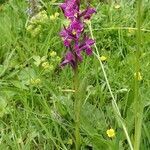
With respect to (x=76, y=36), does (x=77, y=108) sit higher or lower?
lower

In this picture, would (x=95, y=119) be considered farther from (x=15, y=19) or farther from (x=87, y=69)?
(x=15, y=19)

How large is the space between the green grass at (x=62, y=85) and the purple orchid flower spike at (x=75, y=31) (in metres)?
0.12

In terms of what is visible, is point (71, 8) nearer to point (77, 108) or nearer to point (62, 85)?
point (77, 108)

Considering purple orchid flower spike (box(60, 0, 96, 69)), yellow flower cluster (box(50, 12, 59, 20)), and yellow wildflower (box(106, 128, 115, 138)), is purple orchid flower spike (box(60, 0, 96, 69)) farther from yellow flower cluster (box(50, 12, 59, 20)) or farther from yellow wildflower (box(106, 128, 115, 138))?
yellow flower cluster (box(50, 12, 59, 20))

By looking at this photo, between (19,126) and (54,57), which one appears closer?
(19,126)

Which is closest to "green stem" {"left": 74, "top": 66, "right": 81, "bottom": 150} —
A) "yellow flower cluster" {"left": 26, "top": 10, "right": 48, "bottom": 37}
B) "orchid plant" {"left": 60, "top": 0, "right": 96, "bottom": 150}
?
"orchid plant" {"left": 60, "top": 0, "right": 96, "bottom": 150}

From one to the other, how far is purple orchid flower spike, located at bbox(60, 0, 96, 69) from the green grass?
0.39 feet

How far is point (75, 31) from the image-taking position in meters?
1.88

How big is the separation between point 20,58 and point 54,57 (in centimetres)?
21

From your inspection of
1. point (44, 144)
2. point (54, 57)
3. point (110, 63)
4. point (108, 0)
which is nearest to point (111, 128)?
point (44, 144)

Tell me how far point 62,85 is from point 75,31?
627 mm

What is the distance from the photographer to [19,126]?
7.15 feet

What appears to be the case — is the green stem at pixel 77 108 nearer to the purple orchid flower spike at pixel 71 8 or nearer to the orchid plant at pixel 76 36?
the orchid plant at pixel 76 36

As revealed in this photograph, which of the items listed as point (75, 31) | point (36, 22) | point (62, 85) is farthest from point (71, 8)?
point (36, 22)
